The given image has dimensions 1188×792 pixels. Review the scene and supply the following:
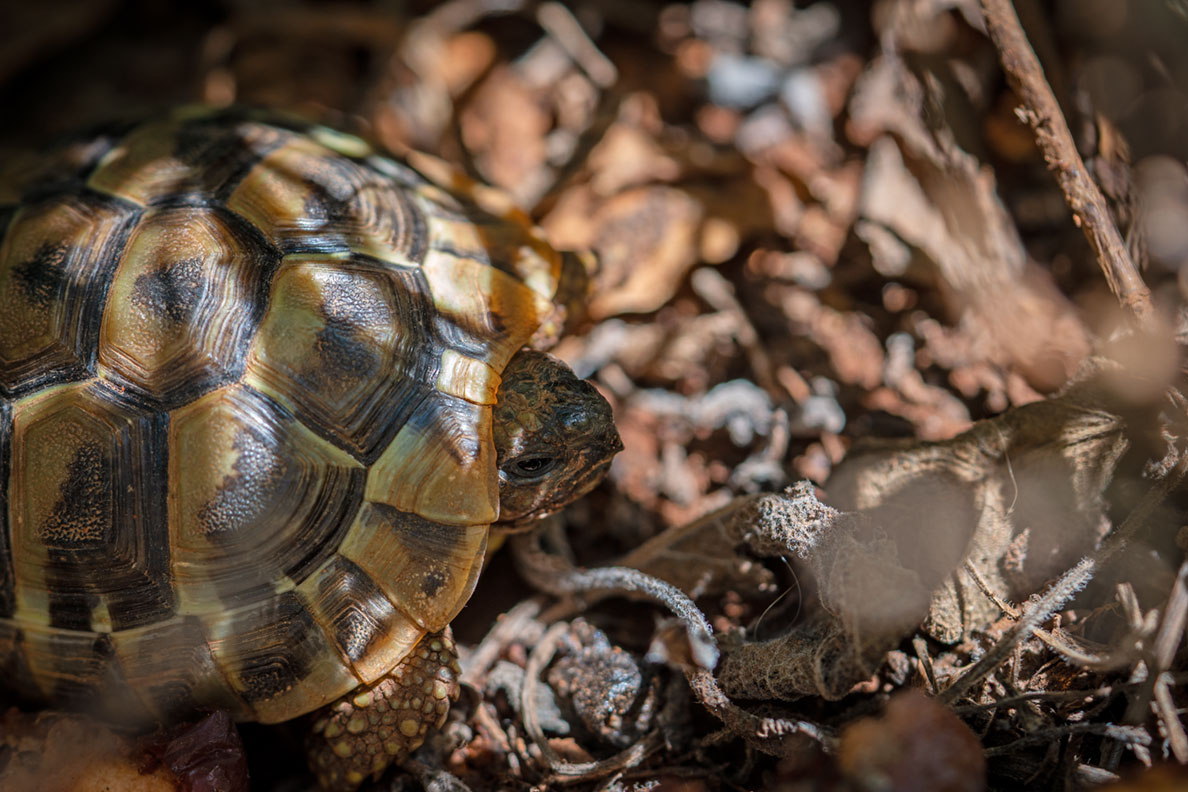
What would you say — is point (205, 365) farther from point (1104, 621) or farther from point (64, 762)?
point (1104, 621)

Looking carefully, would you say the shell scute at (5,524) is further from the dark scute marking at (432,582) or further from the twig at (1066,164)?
the twig at (1066,164)

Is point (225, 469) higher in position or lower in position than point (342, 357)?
lower

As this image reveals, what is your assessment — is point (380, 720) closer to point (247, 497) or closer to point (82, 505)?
point (247, 497)

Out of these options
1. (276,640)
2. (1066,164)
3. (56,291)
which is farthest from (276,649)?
(1066,164)

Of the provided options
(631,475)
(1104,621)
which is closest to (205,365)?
(631,475)

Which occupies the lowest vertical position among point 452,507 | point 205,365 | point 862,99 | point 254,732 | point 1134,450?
point 254,732

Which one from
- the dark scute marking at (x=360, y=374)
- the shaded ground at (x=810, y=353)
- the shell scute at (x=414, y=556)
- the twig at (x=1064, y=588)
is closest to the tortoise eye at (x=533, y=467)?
the shell scute at (x=414, y=556)
